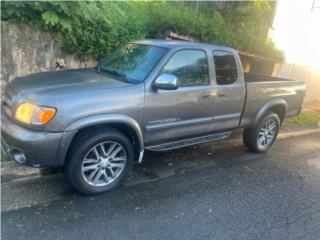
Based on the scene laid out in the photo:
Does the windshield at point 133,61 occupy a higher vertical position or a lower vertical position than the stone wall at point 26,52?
higher

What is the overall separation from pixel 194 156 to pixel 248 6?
5.92m

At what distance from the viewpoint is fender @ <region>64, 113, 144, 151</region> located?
391cm

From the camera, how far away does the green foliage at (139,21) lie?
6.16 meters

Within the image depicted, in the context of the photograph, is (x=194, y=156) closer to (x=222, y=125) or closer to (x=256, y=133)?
(x=222, y=125)

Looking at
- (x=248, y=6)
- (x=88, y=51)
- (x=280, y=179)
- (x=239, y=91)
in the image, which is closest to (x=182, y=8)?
(x=248, y=6)

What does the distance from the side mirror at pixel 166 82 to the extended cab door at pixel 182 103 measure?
0.09m

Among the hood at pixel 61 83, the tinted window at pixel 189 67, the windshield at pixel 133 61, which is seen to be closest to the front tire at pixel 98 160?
the hood at pixel 61 83

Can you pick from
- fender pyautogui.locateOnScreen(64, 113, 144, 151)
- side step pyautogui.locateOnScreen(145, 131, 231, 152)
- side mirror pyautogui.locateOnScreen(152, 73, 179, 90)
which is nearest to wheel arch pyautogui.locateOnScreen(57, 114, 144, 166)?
fender pyautogui.locateOnScreen(64, 113, 144, 151)

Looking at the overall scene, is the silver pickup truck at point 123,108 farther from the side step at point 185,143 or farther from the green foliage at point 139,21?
the green foliage at point 139,21

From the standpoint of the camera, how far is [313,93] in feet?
40.2

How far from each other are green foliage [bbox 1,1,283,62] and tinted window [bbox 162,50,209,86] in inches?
94.2

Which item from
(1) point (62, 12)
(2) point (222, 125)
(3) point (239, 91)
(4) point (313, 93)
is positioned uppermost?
(1) point (62, 12)

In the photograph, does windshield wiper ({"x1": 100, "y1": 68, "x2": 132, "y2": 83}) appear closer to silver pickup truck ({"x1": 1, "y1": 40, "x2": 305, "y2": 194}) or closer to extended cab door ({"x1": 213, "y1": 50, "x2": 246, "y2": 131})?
silver pickup truck ({"x1": 1, "y1": 40, "x2": 305, "y2": 194})

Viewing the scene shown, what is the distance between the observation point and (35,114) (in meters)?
3.83
